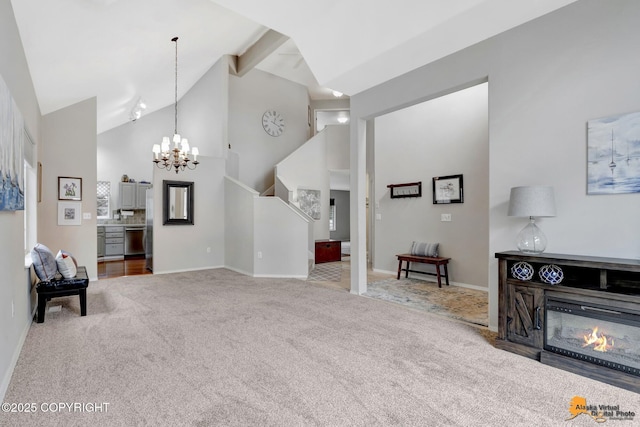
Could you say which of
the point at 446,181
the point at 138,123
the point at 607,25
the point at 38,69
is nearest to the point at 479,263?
the point at 446,181

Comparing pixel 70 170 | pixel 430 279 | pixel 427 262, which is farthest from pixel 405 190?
pixel 70 170

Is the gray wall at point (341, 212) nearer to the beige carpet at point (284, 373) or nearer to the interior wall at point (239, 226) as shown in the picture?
the interior wall at point (239, 226)

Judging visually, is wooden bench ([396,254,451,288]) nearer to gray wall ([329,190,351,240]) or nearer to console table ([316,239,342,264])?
console table ([316,239,342,264])

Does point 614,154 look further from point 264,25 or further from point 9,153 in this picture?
point 9,153

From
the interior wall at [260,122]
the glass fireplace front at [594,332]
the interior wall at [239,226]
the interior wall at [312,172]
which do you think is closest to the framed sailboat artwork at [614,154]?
the glass fireplace front at [594,332]

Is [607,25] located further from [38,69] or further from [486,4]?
[38,69]

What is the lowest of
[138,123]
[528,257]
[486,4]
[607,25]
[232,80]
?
[528,257]

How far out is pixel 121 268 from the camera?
7.10m

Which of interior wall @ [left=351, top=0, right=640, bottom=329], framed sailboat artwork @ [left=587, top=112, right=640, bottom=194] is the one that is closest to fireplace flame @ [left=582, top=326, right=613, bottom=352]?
interior wall @ [left=351, top=0, right=640, bottom=329]

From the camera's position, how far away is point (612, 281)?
8.23 ft

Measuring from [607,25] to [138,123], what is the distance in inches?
401

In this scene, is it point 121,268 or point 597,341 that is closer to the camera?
point 597,341

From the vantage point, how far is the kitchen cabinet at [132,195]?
8.76m

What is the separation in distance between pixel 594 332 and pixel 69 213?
7.00 metres
